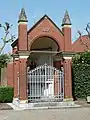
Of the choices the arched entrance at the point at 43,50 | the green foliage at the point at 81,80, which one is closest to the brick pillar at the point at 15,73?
the arched entrance at the point at 43,50

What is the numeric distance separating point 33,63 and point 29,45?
4530 mm

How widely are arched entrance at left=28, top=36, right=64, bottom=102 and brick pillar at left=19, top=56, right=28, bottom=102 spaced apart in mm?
613

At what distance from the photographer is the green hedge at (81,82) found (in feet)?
84.6

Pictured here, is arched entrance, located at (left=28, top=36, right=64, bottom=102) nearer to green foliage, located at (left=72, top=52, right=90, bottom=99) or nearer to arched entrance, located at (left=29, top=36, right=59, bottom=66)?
arched entrance, located at (left=29, top=36, right=59, bottom=66)

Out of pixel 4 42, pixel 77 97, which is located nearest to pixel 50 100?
pixel 77 97

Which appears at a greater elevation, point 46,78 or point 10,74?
point 10,74

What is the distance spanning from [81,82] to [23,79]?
5.72 m

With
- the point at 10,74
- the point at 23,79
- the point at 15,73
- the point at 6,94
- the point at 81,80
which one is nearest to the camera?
the point at 23,79

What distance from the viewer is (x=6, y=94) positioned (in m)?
25.6

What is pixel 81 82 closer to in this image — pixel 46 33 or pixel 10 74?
pixel 46 33

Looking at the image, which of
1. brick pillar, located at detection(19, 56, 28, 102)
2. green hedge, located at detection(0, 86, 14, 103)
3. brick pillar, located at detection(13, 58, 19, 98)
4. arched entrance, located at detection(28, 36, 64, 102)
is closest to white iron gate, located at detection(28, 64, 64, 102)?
arched entrance, located at detection(28, 36, 64, 102)

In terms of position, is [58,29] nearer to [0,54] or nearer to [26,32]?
[26,32]

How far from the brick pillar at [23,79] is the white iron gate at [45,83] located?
2.00 ft

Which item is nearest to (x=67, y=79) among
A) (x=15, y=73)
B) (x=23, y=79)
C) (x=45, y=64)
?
(x=45, y=64)
